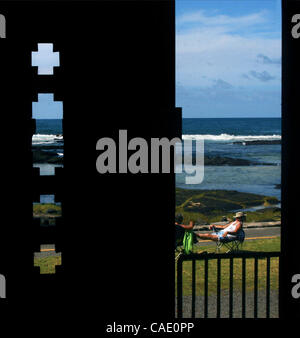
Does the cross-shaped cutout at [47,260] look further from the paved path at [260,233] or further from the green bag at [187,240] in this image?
the paved path at [260,233]

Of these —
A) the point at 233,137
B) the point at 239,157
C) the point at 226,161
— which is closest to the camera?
the point at 226,161

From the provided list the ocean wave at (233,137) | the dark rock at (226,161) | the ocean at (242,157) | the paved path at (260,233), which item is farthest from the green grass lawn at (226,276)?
the ocean wave at (233,137)

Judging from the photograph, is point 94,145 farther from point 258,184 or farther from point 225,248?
point 258,184

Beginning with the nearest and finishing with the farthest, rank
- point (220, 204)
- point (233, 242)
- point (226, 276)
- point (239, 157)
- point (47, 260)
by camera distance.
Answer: point (226, 276)
point (47, 260)
point (233, 242)
point (220, 204)
point (239, 157)

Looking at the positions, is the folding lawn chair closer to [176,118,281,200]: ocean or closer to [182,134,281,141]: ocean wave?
[176,118,281,200]: ocean

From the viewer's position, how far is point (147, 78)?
2.00m

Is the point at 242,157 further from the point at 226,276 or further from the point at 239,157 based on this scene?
the point at 226,276

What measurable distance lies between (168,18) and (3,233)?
1197 mm

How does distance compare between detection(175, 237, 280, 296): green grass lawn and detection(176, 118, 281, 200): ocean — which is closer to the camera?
detection(175, 237, 280, 296): green grass lawn

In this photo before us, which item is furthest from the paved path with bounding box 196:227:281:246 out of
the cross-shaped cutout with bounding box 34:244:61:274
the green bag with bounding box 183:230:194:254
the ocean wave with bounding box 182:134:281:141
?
the ocean wave with bounding box 182:134:281:141

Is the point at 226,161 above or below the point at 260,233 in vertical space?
above

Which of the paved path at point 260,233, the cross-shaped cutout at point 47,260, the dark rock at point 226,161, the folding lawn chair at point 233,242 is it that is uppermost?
the dark rock at point 226,161

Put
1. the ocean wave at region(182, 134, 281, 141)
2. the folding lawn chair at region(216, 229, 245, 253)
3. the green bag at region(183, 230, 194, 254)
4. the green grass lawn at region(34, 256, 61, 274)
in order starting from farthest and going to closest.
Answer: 1. the ocean wave at region(182, 134, 281, 141)
2. the folding lawn chair at region(216, 229, 245, 253)
3. the green bag at region(183, 230, 194, 254)
4. the green grass lawn at region(34, 256, 61, 274)

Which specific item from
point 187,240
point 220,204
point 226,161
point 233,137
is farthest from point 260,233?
point 233,137
